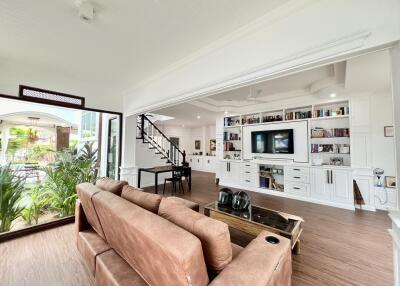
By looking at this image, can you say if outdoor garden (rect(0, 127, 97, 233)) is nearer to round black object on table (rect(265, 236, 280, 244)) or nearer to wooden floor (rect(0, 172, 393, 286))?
wooden floor (rect(0, 172, 393, 286))

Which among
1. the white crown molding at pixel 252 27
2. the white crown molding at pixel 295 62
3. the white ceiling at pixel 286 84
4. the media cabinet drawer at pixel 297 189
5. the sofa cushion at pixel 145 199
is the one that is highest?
the white ceiling at pixel 286 84

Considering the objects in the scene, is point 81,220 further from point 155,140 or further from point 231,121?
point 231,121

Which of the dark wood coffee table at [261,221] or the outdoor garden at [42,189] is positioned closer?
the dark wood coffee table at [261,221]

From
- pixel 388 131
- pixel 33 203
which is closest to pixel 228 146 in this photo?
pixel 388 131

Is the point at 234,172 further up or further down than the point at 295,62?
further down

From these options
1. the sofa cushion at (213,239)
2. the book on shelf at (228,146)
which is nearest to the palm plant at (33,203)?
the sofa cushion at (213,239)

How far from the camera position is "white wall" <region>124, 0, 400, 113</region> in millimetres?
1274

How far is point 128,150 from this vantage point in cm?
439

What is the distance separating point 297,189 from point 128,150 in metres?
4.54

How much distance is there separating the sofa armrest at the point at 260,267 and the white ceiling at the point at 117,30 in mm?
2141

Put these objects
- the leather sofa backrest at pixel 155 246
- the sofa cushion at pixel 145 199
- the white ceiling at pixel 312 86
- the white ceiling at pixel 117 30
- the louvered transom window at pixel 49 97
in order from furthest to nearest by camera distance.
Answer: the louvered transom window at pixel 49 97 → the white ceiling at pixel 312 86 → the white ceiling at pixel 117 30 → the sofa cushion at pixel 145 199 → the leather sofa backrest at pixel 155 246

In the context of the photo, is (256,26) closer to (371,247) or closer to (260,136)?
(371,247)

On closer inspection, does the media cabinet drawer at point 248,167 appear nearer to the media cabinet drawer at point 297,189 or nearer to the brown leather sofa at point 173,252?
the media cabinet drawer at point 297,189

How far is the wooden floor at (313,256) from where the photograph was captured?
1815mm
